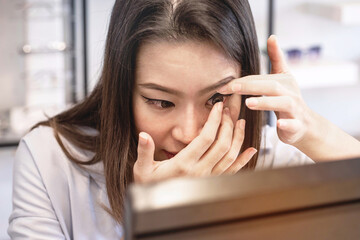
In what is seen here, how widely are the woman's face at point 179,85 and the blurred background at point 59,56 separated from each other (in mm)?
1028

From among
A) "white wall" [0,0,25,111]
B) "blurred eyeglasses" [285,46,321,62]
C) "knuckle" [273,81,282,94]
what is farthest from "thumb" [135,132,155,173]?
"blurred eyeglasses" [285,46,321,62]

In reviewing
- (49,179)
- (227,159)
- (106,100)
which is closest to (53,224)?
(49,179)

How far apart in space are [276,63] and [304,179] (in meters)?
0.80

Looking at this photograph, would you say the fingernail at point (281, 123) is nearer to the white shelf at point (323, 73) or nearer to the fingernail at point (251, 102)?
the fingernail at point (251, 102)

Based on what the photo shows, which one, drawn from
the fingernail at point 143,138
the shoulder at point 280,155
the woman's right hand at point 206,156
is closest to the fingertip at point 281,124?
the woman's right hand at point 206,156

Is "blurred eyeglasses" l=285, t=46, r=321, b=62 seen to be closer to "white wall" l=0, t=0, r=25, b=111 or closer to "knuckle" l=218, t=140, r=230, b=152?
"white wall" l=0, t=0, r=25, b=111

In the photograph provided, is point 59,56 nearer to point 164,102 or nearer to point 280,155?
point 280,155

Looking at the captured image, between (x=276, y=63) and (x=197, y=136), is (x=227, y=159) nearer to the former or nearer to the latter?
(x=197, y=136)

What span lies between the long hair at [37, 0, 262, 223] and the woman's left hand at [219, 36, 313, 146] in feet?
0.22

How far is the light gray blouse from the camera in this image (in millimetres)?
1058

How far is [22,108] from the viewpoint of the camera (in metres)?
2.08

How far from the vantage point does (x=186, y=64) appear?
2.90 ft

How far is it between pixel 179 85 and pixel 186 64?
0.04 m

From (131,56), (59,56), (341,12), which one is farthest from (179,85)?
(341,12)
